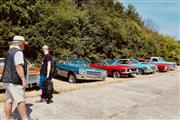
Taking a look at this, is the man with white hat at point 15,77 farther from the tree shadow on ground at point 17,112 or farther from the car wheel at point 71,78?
the car wheel at point 71,78

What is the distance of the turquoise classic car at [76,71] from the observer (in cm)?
1698

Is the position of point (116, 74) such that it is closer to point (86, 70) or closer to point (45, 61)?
point (86, 70)

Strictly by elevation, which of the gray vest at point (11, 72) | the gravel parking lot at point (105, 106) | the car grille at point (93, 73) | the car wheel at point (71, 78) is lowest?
the gravel parking lot at point (105, 106)

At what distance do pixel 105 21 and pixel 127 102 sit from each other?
1733 cm

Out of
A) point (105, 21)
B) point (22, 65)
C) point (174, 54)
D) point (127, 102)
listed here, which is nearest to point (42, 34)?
point (105, 21)

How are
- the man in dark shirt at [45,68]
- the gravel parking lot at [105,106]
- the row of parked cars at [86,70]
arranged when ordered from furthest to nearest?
the row of parked cars at [86,70]
the man in dark shirt at [45,68]
the gravel parking lot at [105,106]

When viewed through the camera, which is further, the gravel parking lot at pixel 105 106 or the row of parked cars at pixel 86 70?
the row of parked cars at pixel 86 70

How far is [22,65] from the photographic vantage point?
6.86 m

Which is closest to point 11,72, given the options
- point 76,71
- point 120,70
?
point 76,71

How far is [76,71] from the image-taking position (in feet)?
55.7

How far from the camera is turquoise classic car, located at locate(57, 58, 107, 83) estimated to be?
17.0m

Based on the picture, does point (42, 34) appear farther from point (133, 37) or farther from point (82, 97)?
point (133, 37)

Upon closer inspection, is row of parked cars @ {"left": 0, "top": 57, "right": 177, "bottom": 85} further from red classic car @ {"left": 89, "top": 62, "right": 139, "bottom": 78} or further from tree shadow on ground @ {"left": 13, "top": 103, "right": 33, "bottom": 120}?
tree shadow on ground @ {"left": 13, "top": 103, "right": 33, "bottom": 120}

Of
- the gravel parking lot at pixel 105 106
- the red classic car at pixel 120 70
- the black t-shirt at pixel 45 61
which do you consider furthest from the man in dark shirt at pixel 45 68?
the red classic car at pixel 120 70
